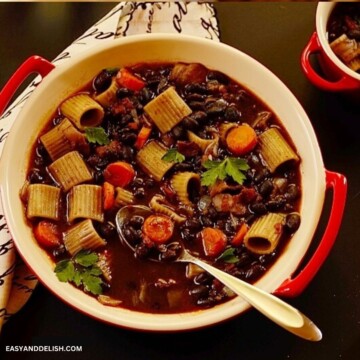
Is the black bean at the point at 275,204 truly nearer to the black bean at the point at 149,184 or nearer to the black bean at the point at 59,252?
the black bean at the point at 149,184

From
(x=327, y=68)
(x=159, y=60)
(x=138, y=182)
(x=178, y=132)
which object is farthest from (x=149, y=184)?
(x=327, y=68)

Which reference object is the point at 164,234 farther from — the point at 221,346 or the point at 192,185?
the point at 221,346

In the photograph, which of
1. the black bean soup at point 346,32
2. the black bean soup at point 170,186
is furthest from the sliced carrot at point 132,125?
the black bean soup at point 346,32

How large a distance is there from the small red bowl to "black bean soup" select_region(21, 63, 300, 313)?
0.15m

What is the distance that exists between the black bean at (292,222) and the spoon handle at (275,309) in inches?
7.3

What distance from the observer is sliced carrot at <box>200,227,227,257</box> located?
1.51 m

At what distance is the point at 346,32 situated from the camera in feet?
5.95

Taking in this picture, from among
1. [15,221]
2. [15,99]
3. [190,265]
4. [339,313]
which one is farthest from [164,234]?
[15,99]

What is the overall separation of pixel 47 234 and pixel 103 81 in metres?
0.41

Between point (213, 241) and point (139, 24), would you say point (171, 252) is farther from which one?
point (139, 24)

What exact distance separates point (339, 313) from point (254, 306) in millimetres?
331

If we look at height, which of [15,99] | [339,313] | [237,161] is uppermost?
[15,99]

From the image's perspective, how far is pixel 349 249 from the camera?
168cm

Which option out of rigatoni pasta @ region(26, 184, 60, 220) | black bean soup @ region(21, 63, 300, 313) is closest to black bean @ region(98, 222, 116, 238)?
black bean soup @ region(21, 63, 300, 313)
